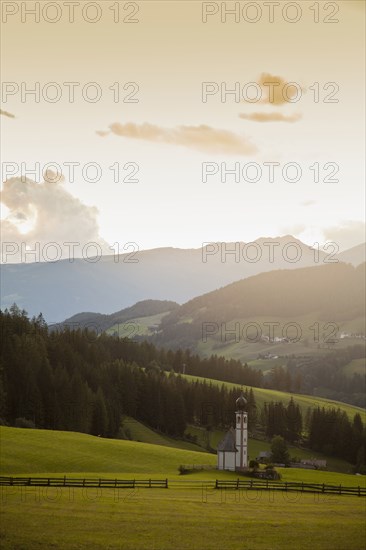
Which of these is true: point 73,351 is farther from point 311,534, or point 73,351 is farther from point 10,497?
point 311,534

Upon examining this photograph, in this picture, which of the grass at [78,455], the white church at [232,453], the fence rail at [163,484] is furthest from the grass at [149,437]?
the fence rail at [163,484]

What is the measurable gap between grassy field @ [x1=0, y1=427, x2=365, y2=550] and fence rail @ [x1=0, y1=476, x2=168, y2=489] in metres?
2.00

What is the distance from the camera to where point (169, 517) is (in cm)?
6031

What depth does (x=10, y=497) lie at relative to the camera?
213 ft

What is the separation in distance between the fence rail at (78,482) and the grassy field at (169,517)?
1995mm

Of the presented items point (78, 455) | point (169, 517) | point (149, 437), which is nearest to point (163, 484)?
point (169, 517)

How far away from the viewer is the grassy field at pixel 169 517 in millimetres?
52219

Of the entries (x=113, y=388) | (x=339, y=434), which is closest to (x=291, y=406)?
(x=339, y=434)

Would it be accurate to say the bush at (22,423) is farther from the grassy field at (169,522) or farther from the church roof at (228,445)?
the grassy field at (169,522)

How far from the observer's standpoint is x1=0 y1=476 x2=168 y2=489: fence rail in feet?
248

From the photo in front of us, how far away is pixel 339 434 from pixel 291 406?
47.0ft

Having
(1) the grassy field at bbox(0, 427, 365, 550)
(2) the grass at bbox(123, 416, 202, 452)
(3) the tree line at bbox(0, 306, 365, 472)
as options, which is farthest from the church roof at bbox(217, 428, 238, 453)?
(2) the grass at bbox(123, 416, 202, 452)

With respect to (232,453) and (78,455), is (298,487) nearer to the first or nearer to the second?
(232,453)

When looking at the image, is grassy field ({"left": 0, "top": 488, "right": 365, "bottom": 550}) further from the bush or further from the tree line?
the tree line
